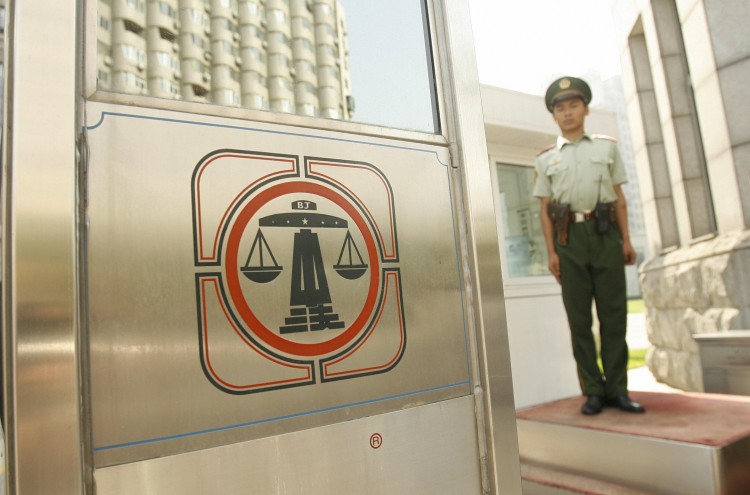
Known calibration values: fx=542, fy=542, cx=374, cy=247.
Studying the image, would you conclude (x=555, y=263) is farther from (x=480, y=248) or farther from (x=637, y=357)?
(x=637, y=357)

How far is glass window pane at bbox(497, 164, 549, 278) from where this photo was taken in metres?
3.47

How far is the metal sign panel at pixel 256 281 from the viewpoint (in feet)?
3.15

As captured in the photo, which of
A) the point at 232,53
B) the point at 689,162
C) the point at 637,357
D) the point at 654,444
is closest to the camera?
the point at 232,53

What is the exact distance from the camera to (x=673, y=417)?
2.32 metres

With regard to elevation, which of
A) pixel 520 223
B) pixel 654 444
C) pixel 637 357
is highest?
pixel 520 223

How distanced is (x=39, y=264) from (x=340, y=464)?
0.68 m

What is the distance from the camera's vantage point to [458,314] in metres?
1.33

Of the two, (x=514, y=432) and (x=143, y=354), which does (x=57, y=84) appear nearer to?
(x=143, y=354)

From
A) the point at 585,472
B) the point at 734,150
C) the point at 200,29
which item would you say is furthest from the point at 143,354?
the point at 734,150

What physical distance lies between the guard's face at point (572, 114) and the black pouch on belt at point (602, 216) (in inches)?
17.1

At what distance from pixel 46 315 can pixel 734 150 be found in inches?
157

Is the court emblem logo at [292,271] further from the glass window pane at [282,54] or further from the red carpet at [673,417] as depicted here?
the red carpet at [673,417]

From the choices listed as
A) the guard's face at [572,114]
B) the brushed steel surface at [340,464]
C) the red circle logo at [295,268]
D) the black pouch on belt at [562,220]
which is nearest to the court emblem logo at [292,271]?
the red circle logo at [295,268]

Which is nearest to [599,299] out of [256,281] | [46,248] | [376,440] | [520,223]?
[520,223]
